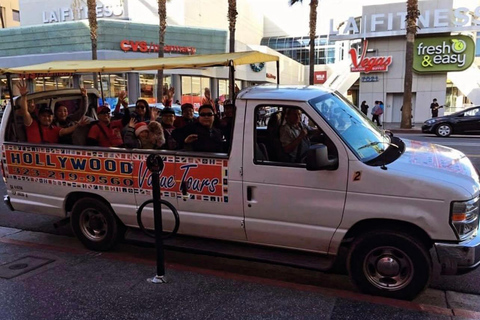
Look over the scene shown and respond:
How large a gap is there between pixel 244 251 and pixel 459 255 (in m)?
1.97

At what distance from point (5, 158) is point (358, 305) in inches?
186

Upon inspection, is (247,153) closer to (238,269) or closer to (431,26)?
(238,269)

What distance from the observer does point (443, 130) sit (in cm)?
1773

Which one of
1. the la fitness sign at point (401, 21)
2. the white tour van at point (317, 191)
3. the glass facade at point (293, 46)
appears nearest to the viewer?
the white tour van at point (317, 191)

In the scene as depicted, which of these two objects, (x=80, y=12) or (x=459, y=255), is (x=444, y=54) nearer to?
(x=459, y=255)

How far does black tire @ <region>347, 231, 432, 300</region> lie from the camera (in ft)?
11.5

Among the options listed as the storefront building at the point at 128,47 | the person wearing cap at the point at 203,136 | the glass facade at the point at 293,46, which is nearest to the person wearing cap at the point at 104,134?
the person wearing cap at the point at 203,136

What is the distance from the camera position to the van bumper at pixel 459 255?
11.0ft

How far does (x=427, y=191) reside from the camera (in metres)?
3.36

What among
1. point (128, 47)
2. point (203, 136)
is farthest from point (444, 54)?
point (203, 136)

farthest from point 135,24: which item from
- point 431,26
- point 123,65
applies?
point 123,65

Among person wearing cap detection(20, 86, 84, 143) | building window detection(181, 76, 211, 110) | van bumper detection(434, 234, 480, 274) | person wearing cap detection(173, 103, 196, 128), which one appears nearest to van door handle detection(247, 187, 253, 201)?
van bumper detection(434, 234, 480, 274)

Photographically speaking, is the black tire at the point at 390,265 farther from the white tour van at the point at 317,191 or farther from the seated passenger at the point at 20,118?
the seated passenger at the point at 20,118

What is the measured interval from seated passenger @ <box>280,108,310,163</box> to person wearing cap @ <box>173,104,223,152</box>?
2.59ft
